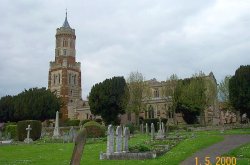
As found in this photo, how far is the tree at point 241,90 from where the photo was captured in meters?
57.3

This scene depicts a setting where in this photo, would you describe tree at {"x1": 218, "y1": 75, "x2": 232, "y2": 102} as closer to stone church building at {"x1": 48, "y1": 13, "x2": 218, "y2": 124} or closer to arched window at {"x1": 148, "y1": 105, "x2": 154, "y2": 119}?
arched window at {"x1": 148, "y1": 105, "x2": 154, "y2": 119}

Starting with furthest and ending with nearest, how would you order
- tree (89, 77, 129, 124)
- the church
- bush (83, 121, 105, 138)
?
the church
tree (89, 77, 129, 124)
bush (83, 121, 105, 138)

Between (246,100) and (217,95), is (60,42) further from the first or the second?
(246,100)

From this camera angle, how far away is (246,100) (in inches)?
2249

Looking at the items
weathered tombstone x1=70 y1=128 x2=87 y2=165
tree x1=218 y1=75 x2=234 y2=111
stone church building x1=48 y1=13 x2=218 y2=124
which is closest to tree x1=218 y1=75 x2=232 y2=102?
tree x1=218 y1=75 x2=234 y2=111

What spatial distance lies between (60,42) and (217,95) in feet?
184

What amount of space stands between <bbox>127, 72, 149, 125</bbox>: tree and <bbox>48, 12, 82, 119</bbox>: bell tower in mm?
37566

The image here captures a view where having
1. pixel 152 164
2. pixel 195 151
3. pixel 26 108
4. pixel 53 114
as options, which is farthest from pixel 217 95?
pixel 152 164

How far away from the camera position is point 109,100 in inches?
2822

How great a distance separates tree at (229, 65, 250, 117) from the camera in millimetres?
57312

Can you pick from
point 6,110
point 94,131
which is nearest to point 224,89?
point 94,131

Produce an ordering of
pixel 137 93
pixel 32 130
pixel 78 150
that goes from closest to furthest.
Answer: pixel 78 150, pixel 32 130, pixel 137 93

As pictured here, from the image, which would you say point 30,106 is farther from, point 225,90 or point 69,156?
point 69,156

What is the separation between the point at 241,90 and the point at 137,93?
1846cm
